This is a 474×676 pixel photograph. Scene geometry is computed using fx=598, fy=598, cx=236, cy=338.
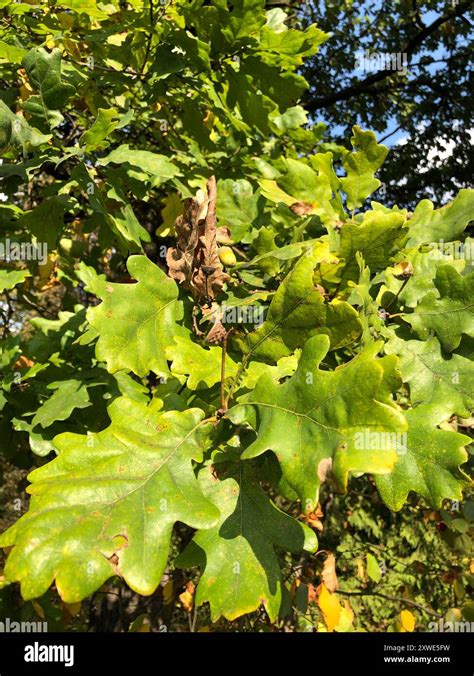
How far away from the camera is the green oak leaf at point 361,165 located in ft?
5.46

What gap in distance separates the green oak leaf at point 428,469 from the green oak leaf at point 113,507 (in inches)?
16.0

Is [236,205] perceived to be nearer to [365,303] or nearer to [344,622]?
A: [365,303]

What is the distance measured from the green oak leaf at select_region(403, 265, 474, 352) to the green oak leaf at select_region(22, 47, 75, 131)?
113 cm

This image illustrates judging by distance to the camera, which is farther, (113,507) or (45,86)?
(45,86)

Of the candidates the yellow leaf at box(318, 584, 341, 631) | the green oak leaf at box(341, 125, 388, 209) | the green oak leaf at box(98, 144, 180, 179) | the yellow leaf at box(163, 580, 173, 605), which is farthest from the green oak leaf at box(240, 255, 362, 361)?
the yellow leaf at box(163, 580, 173, 605)

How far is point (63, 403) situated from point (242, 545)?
92 centimetres

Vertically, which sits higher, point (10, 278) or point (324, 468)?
point (10, 278)

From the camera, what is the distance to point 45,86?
1663mm

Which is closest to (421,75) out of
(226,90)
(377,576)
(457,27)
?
(457,27)

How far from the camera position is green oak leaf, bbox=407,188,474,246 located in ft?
5.59

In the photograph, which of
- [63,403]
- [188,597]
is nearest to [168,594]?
[188,597]

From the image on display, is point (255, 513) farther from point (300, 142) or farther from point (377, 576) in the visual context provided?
point (377, 576)

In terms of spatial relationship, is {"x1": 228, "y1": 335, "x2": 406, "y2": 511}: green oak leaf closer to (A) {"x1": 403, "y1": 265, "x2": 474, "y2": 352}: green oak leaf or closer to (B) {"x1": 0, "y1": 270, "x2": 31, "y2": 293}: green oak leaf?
(A) {"x1": 403, "y1": 265, "x2": 474, "y2": 352}: green oak leaf

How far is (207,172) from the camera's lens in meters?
2.47
